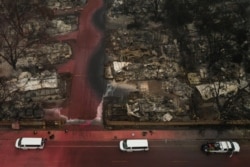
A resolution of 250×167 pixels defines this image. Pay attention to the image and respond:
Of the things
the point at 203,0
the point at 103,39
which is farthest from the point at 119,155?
the point at 203,0

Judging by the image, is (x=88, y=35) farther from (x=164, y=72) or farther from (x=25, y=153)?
(x=25, y=153)

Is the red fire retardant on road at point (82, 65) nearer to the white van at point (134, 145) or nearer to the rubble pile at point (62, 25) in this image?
the rubble pile at point (62, 25)

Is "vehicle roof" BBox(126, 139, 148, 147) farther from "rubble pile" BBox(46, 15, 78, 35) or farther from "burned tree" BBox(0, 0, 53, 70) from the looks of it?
"rubble pile" BBox(46, 15, 78, 35)

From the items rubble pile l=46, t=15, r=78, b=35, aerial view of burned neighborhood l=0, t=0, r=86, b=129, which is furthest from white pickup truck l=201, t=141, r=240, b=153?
rubble pile l=46, t=15, r=78, b=35

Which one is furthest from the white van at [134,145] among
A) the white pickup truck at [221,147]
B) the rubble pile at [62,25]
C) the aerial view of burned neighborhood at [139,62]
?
the rubble pile at [62,25]

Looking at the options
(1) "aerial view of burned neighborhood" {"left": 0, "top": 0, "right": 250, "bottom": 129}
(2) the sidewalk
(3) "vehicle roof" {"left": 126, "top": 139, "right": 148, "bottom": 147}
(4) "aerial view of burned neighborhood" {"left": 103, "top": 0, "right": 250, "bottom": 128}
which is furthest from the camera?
(4) "aerial view of burned neighborhood" {"left": 103, "top": 0, "right": 250, "bottom": 128}

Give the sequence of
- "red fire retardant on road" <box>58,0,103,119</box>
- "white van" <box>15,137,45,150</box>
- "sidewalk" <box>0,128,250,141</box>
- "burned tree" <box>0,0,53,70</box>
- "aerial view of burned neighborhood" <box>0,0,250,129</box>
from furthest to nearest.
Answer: "burned tree" <box>0,0,53,70</box>, "red fire retardant on road" <box>58,0,103,119</box>, "aerial view of burned neighborhood" <box>0,0,250,129</box>, "sidewalk" <box>0,128,250,141</box>, "white van" <box>15,137,45,150</box>
